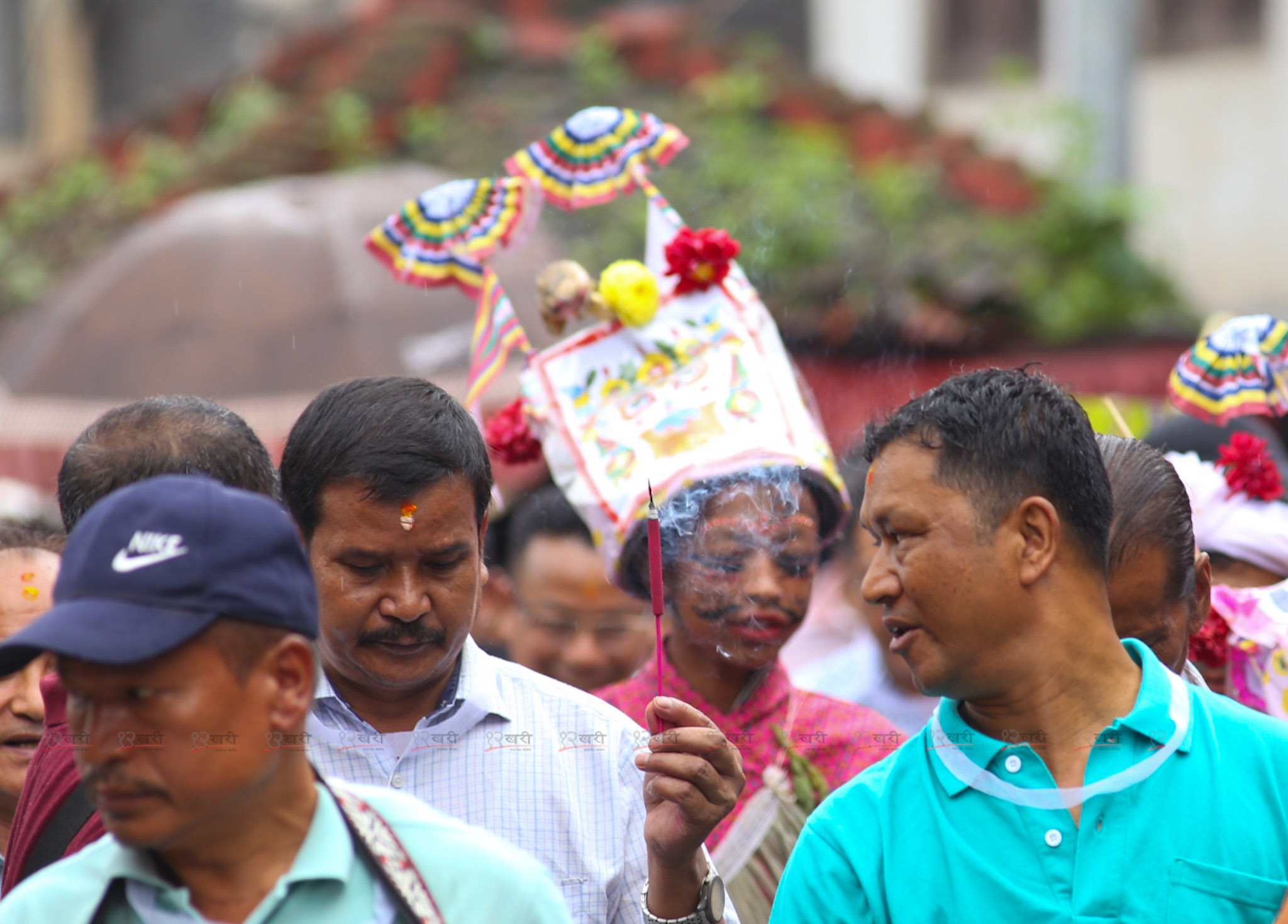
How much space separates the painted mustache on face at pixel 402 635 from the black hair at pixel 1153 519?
1.14 meters

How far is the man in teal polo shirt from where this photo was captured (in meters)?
2.13

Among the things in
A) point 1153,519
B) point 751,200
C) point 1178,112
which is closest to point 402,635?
point 1153,519

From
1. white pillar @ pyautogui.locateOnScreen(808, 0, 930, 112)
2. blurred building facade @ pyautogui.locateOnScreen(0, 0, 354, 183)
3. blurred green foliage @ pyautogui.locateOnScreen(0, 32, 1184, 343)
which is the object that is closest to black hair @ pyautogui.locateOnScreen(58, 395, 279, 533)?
blurred green foliage @ pyautogui.locateOnScreen(0, 32, 1184, 343)

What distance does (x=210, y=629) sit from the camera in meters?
1.79

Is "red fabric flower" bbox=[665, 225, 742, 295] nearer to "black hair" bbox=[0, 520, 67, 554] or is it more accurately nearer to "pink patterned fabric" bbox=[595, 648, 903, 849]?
"pink patterned fabric" bbox=[595, 648, 903, 849]

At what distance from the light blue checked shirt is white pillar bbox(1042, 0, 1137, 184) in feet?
27.0

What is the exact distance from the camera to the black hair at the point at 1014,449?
2273 millimetres

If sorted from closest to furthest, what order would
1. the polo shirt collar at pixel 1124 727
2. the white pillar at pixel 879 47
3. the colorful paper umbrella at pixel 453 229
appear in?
the polo shirt collar at pixel 1124 727
the colorful paper umbrella at pixel 453 229
the white pillar at pixel 879 47

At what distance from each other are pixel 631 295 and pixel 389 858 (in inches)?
66.8

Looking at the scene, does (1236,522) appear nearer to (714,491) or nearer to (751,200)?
(714,491)

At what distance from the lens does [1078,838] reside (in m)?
2.15

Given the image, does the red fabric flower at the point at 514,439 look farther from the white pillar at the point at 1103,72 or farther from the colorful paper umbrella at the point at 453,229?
the white pillar at the point at 1103,72

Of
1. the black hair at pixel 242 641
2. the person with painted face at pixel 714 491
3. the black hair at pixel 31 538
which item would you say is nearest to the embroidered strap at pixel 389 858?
the black hair at pixel 242 641

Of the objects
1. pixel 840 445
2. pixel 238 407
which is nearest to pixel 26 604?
pixel 238 407
